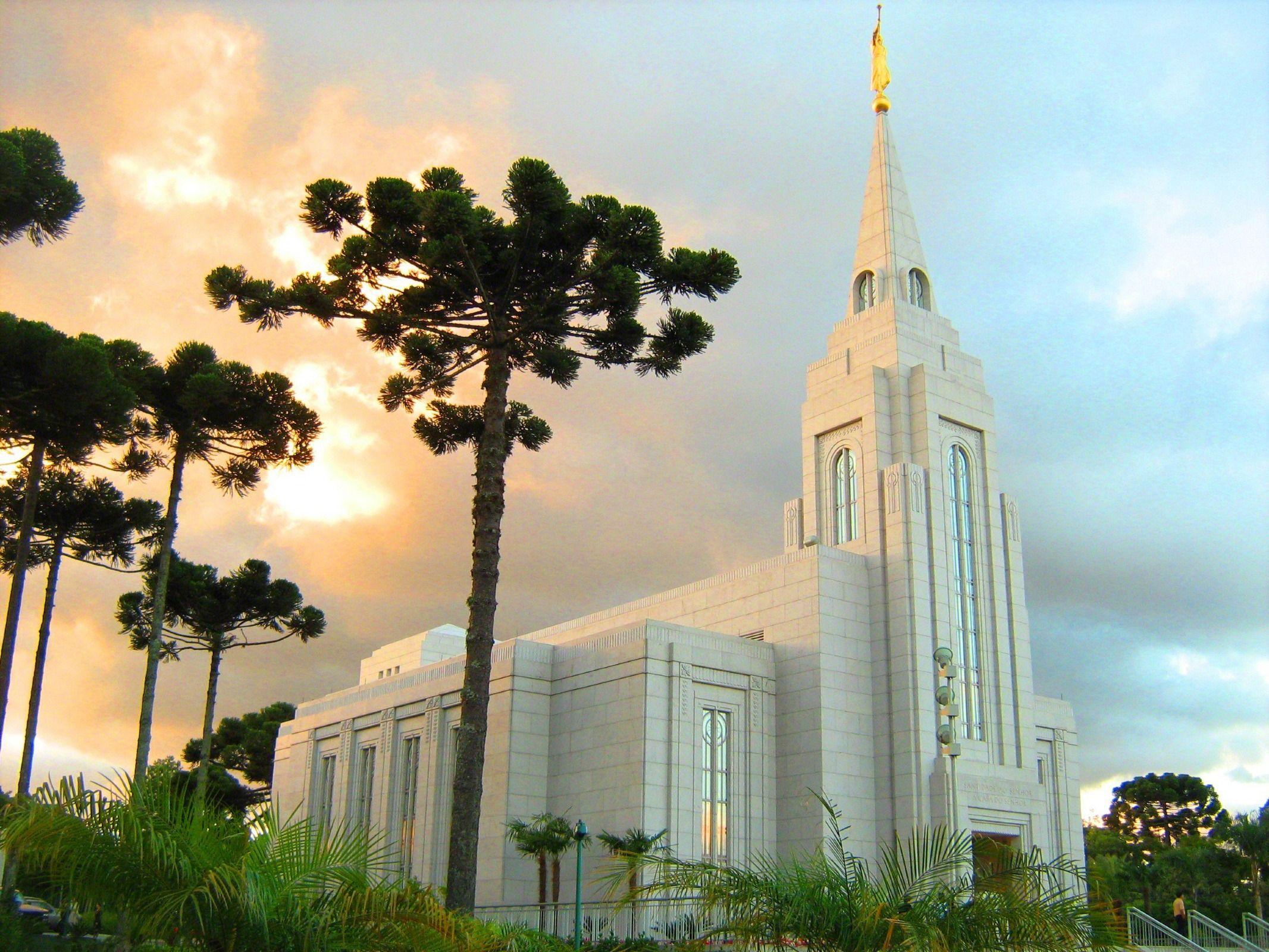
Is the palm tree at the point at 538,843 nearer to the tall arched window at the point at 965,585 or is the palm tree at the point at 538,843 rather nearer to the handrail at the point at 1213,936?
the tall arched window at the point at 965,585

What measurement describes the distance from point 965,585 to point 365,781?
71.9 feet

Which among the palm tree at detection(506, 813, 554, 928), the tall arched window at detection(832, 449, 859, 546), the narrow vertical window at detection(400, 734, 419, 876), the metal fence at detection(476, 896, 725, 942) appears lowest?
the metal fence at detection(476, 896, 725, 942)

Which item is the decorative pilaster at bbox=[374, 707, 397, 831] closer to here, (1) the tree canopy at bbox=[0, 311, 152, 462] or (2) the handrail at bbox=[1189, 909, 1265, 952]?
(1) the tree canopy at bbox=[0, 311, 152, 462]

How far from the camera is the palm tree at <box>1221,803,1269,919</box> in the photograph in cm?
4616

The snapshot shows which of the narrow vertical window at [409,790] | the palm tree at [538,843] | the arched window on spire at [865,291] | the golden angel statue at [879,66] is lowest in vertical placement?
the palm tree at [538,843]

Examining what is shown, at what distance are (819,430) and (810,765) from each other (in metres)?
12.0

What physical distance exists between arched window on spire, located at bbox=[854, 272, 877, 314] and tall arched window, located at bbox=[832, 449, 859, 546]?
5891 millimetres

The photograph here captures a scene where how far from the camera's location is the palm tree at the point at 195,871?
927cm

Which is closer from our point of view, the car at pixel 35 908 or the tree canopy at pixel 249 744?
the car at pixel 35 908

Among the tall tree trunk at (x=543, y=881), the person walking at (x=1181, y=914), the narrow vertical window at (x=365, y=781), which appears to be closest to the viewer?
the tall tree trunk at (x=543, y=881)

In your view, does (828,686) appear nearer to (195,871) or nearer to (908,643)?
(908,643)

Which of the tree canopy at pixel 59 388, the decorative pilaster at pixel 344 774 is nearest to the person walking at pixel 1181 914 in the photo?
the decorative pilaster at pixel 344 774

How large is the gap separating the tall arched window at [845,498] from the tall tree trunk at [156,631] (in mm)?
20763

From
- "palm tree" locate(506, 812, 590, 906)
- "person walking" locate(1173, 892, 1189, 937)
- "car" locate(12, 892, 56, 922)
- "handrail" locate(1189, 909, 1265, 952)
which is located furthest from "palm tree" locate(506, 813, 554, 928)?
"person walking" locate(1173, 892, 1189, 937)
